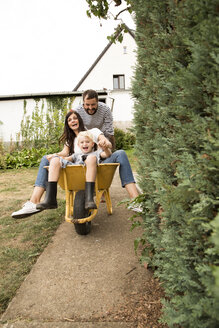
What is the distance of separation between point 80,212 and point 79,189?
392mm

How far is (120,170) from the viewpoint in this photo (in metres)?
3.44

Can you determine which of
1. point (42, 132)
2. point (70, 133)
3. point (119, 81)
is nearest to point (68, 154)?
point (70, 133)

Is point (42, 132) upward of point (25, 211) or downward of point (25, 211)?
upward

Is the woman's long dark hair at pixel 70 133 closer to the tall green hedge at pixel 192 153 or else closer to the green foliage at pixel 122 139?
the tall green hedge at pixel 192 153

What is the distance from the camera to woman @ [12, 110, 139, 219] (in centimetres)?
321

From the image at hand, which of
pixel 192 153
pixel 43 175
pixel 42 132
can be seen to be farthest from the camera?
pixel 42 132

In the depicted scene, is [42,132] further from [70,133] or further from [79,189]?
[79,189]

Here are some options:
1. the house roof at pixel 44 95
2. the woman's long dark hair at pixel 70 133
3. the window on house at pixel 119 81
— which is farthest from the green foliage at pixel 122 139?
the woman's long dark hair at pixel 70 133

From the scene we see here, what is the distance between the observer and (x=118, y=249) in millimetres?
2801

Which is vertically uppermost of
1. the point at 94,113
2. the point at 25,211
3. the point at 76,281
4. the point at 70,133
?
the point at 94,113

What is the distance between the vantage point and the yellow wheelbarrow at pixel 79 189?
9.77 feet

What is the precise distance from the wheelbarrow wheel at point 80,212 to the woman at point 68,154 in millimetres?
468

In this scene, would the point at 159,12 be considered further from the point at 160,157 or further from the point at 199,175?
the point at 199,175

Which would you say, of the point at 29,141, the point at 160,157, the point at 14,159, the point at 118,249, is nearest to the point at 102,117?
the point at 118,249
